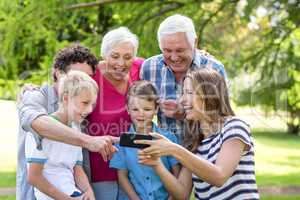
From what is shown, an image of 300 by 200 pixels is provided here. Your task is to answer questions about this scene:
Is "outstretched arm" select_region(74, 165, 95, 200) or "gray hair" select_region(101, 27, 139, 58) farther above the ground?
"gray hair" select_region(101, 27, 139, 58)

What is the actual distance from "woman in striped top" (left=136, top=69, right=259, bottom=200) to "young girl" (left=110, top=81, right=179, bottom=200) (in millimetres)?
129

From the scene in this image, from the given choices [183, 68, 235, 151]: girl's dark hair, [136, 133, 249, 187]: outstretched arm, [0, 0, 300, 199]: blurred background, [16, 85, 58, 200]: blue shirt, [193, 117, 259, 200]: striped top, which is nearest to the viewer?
[136, 133, 249, 187]: outstretched arm

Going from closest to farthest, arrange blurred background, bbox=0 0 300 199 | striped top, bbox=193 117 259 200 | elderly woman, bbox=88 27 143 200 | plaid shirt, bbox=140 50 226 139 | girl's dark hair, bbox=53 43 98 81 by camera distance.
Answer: striped top, bbox=193 117 259 200
girl's dark hair, bbox=53 43 98 81
elderly woman, bbox=88 27 143 200
plaid shirt, bbox=140 50 226 139
blurred background, bbox=0 0 300 199

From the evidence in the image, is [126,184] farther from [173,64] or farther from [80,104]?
[173,64]

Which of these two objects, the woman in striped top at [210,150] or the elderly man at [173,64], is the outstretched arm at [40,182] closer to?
the woman in striped top at [210,150]

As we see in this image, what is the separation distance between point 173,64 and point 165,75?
12cm

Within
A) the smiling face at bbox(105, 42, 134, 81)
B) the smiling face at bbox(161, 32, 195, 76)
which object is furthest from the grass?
the smiling face at bbox(105, 42, 134, 81)

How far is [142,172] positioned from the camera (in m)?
3.42

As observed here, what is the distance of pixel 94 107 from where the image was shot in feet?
11.7

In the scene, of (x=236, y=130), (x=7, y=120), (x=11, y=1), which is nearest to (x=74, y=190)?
(x=236, y=130)

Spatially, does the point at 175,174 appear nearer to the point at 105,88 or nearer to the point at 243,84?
the point at 105,88

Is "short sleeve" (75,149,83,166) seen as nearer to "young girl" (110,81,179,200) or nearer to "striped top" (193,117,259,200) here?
"young girl" (110,81,179,200)

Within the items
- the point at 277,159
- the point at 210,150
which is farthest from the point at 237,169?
the point at 277,159

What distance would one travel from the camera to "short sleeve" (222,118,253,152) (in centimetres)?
296
